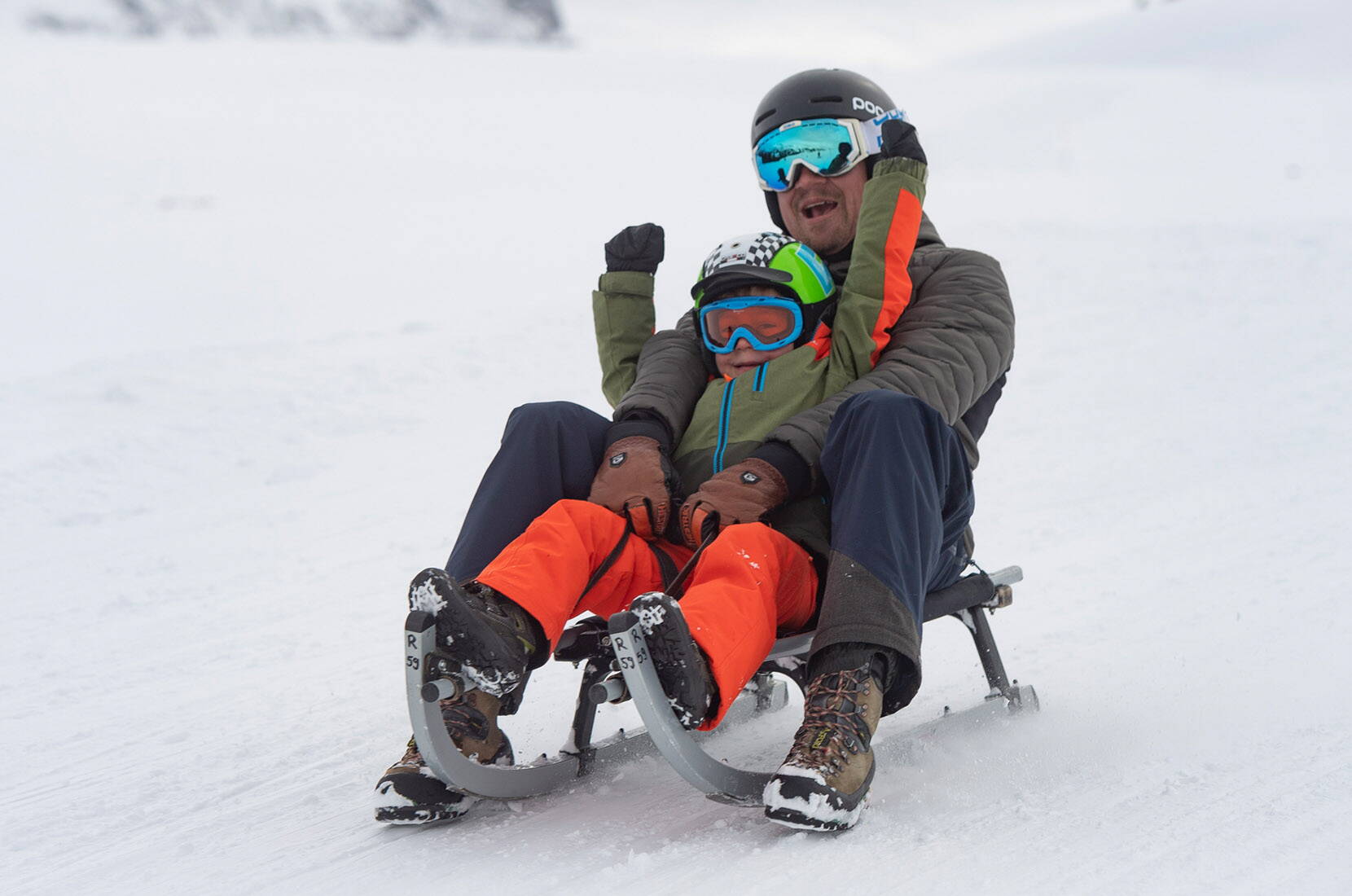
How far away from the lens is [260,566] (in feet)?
15.9

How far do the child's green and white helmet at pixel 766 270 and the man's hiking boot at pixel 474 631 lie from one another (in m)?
0.92

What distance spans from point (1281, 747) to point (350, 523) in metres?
4.00

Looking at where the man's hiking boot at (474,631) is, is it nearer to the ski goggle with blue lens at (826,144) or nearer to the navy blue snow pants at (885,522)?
the navy blue snow pants at (885,522)

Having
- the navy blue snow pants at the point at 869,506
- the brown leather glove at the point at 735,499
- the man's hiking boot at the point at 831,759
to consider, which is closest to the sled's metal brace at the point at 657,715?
the man's hiking boot at the point at 831,759

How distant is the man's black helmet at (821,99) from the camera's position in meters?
3.23

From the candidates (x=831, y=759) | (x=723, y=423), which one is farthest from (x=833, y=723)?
(x=723, y=423)

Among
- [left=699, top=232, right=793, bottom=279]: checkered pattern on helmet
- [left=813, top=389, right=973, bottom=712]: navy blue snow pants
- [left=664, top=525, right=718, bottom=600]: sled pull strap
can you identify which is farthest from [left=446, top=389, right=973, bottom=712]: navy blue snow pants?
[left=699, top=232, right=793, bottom=279]: checkered pattern on helmet

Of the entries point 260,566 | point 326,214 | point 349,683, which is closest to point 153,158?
point 326,214

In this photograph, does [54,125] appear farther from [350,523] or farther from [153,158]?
[350,523]

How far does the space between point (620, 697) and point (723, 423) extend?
76cm

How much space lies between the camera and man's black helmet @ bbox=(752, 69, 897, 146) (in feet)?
10.6

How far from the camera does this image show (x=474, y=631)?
6.64 ft

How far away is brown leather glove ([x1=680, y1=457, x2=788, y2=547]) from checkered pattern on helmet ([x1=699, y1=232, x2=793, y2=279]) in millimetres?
541

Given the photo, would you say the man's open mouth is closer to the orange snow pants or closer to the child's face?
the child's face
